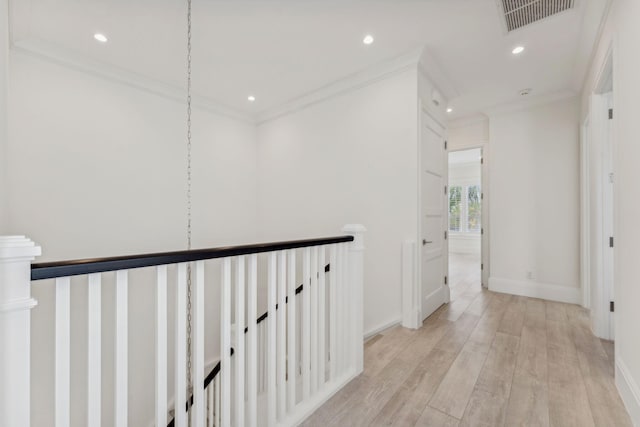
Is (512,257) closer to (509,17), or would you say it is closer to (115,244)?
(509,17)

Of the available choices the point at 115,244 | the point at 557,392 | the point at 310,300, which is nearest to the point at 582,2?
the point at 557,392

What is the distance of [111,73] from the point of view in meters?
3.20

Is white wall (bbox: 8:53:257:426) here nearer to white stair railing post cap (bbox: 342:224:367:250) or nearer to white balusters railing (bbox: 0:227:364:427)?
white balusters railing (bbox: 0:227:364:427)

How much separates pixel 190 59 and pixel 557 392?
4355 mm

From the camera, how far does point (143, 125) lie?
351 cm

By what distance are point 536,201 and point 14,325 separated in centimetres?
486

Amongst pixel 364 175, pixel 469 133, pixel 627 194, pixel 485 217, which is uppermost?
pixel 469 133

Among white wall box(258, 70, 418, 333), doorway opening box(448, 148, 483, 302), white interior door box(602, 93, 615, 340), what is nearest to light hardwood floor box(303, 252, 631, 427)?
white interior door box(602, 93, 615, 340)

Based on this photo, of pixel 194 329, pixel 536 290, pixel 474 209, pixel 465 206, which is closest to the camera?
pixel 194 329

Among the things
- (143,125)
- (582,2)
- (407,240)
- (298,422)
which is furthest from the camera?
(143,125)

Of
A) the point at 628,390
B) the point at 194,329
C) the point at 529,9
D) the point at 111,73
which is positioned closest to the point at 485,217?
the point at 529,9

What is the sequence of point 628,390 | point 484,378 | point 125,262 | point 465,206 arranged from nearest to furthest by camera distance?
point 125,262 < point 628,390 < point 484,378 < point 465,206

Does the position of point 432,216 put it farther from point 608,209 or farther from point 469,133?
point 469,133

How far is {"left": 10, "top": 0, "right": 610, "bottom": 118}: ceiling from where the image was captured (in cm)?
227
